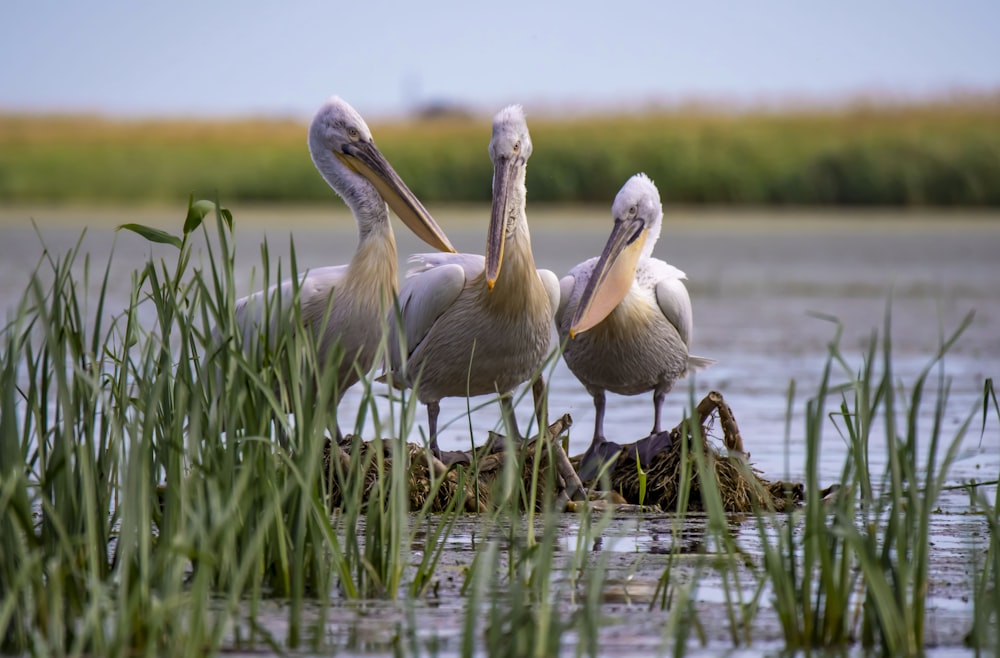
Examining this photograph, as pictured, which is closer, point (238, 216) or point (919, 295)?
point (919, 295)

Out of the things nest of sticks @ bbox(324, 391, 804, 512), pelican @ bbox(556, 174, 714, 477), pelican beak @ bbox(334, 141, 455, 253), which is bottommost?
nest of sticks @ bbox(324, 391, 804, 512)

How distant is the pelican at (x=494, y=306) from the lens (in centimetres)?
453

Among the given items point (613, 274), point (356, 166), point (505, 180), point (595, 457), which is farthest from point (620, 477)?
point (356, 166)

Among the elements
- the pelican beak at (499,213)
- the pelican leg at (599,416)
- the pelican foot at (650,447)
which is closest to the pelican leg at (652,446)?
the pelican foot at (650,447)

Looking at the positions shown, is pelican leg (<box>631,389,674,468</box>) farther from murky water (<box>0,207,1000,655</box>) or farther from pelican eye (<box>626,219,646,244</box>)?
pelican eye (<box>626,219,646,244</box>)

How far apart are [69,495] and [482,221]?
25332mm

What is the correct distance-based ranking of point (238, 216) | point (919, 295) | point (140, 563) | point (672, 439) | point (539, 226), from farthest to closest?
point (238, 216), point (539, 226), point (919, 295), point (672, 439), point (140, 563)

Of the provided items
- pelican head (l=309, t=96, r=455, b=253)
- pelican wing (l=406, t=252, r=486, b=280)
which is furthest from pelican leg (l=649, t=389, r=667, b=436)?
pelican head (l=309, t=96, r=455, b=253)

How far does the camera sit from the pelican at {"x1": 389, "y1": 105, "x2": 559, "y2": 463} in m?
4.53

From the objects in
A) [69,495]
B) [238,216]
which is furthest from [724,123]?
[69,495]

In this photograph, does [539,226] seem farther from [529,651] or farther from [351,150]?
[529,651]

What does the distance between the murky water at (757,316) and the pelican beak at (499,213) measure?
19.5 inches

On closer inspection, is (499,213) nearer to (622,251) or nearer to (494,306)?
(494,306)

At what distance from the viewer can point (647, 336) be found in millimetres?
5035
